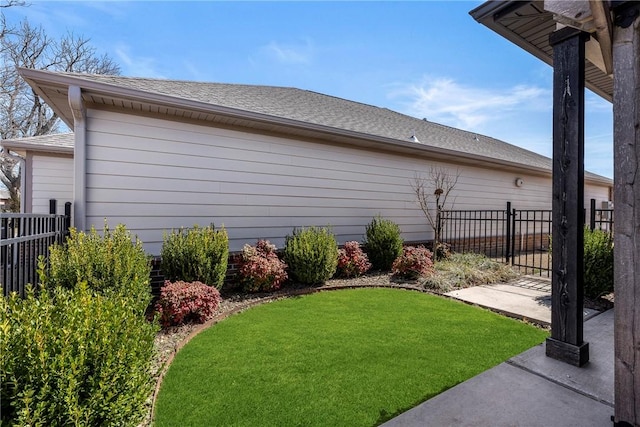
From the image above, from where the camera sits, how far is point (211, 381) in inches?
109

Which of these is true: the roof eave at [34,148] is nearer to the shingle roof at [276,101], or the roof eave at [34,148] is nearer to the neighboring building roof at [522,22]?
the shingle roof at [276,101]

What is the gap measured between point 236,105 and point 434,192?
19.3ft

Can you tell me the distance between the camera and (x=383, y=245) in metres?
7.26

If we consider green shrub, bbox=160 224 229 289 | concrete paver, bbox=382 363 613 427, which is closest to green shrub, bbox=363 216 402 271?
green shrub, bbox=160 224 229 289

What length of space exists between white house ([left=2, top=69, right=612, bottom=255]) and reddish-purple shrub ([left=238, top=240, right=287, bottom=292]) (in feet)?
2.35

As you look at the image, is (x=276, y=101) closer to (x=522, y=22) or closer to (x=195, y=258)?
(x=195, y=258)

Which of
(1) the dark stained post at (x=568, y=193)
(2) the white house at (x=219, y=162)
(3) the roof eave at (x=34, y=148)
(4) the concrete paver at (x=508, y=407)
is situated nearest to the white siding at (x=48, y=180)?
(2) the white house at (x=219, y=162)

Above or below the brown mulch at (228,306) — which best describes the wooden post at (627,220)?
above

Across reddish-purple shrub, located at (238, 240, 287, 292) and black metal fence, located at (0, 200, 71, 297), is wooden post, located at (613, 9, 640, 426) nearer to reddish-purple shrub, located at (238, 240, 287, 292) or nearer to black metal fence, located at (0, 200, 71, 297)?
black metal fence, located at (0, 200, 71, 297)

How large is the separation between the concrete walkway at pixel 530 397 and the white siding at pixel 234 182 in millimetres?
4719

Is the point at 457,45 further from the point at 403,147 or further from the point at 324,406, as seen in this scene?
the point at 324,406

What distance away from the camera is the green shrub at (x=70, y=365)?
1506 mm

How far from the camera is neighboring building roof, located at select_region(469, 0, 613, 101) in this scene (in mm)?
2506

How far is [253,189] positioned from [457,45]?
15.6ft
